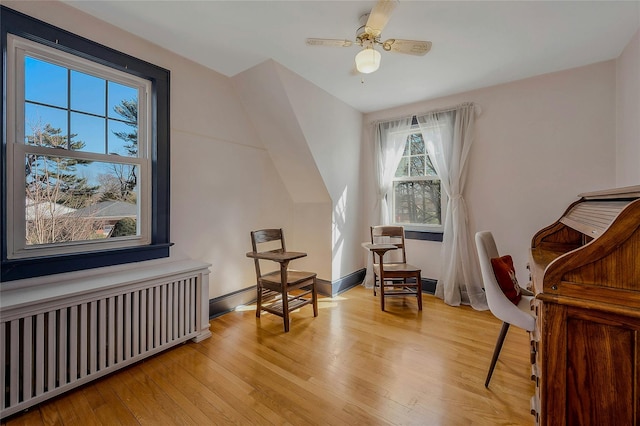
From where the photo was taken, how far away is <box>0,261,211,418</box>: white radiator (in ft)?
4.89

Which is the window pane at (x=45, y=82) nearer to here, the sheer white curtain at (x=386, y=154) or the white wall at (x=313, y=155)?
the white wall at (x=313, y=155)

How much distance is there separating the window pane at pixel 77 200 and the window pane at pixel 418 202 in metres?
3.10

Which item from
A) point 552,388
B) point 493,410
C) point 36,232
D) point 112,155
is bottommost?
point 493,410

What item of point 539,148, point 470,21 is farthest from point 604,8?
point 539,148

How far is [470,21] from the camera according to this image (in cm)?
194

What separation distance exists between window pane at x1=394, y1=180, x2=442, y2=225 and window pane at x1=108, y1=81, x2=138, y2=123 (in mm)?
3122

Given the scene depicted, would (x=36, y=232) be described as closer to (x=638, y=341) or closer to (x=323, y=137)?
(x=323, y=137)

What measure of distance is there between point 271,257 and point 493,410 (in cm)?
192

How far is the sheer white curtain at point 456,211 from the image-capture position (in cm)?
308

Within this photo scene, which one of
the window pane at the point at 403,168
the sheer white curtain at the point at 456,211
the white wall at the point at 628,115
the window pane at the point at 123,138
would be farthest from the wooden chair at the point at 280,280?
the white wall at the point at 628,115

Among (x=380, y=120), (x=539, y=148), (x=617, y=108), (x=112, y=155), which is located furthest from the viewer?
(x=380, y=120)

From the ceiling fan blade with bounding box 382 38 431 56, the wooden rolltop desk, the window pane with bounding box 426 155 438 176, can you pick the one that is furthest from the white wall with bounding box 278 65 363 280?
the wooden rolltop desk

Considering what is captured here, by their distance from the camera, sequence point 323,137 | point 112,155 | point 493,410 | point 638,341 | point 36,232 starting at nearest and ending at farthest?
point 638,341 → point 493,410 → point 36,232 → point 112,155 → point 323,137

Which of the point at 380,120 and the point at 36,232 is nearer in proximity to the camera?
the point at 36,232
